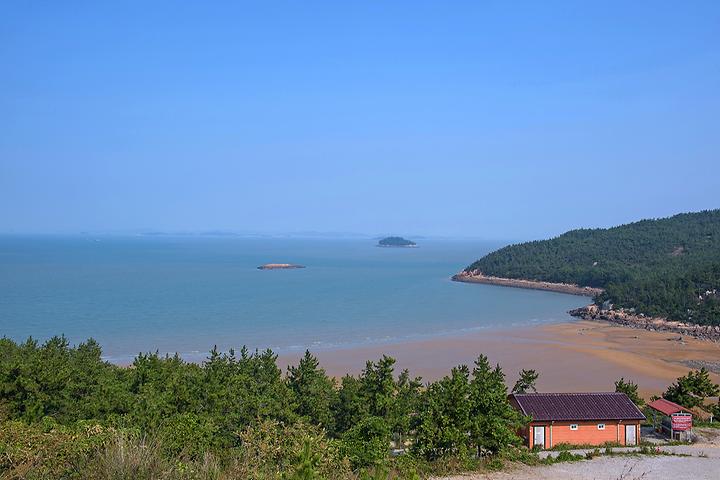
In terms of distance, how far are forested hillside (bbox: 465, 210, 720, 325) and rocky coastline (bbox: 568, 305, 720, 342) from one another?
42.0 inches

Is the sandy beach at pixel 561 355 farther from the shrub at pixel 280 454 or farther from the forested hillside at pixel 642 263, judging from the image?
the shrub at pixel 280 454

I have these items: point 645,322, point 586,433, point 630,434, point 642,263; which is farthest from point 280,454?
point 642,263

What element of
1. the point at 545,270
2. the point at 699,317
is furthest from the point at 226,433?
the point at 545,270

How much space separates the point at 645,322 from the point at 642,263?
3192 cm

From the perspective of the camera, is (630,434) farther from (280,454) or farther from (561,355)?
(561,355)

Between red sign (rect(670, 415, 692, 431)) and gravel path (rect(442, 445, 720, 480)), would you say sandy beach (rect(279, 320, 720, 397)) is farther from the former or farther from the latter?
gravel path (rect(442, 445, 720, 480))

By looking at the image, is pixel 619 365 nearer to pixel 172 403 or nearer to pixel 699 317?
pixel 699 317

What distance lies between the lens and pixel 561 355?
3647cm

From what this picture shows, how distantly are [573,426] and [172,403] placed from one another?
10942mm

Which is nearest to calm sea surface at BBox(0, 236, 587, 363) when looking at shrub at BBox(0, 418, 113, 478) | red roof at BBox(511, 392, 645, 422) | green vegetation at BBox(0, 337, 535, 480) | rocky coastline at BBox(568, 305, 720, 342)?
rocky coastline at BBox(568, 305, 720, 342)

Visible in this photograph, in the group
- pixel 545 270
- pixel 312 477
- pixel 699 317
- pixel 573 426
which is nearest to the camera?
pixel 312 477

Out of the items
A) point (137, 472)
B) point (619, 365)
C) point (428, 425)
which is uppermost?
point (137, 472)

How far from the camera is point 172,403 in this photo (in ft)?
50.3

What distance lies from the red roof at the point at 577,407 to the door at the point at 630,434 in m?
0.33
